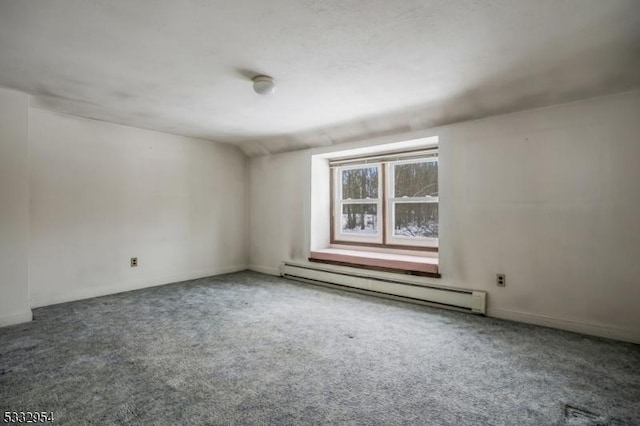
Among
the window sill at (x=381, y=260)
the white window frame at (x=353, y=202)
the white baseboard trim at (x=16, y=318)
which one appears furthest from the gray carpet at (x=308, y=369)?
the white window frame at (x=353, y=202)

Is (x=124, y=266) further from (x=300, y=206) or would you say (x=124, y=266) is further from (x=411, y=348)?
(x=411, y=348)

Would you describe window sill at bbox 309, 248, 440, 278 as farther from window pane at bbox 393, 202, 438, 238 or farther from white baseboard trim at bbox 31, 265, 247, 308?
white baseboard trim at bbox 31, 265, 247, 308

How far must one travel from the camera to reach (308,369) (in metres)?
2.12

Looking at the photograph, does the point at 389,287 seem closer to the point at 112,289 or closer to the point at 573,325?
the point at 573,325

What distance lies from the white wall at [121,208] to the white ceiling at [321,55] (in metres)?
0.55

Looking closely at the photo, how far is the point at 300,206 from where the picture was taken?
5.00 m

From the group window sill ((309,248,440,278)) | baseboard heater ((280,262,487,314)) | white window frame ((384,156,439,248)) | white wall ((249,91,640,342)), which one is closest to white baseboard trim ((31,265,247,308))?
baseboard heater ((280,262,487,314))

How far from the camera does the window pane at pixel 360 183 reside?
4693mm

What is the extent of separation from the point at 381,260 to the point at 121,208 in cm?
355

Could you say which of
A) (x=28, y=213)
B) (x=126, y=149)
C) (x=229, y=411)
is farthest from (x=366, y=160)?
(x=28, y=213)

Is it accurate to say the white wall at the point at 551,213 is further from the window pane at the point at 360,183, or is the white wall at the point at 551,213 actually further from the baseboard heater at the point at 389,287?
the window pane at the point at 360,183

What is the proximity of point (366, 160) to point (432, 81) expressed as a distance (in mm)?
1917

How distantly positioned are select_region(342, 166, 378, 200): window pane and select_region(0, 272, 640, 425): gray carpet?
1.94m

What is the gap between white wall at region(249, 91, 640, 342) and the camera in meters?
2.64
